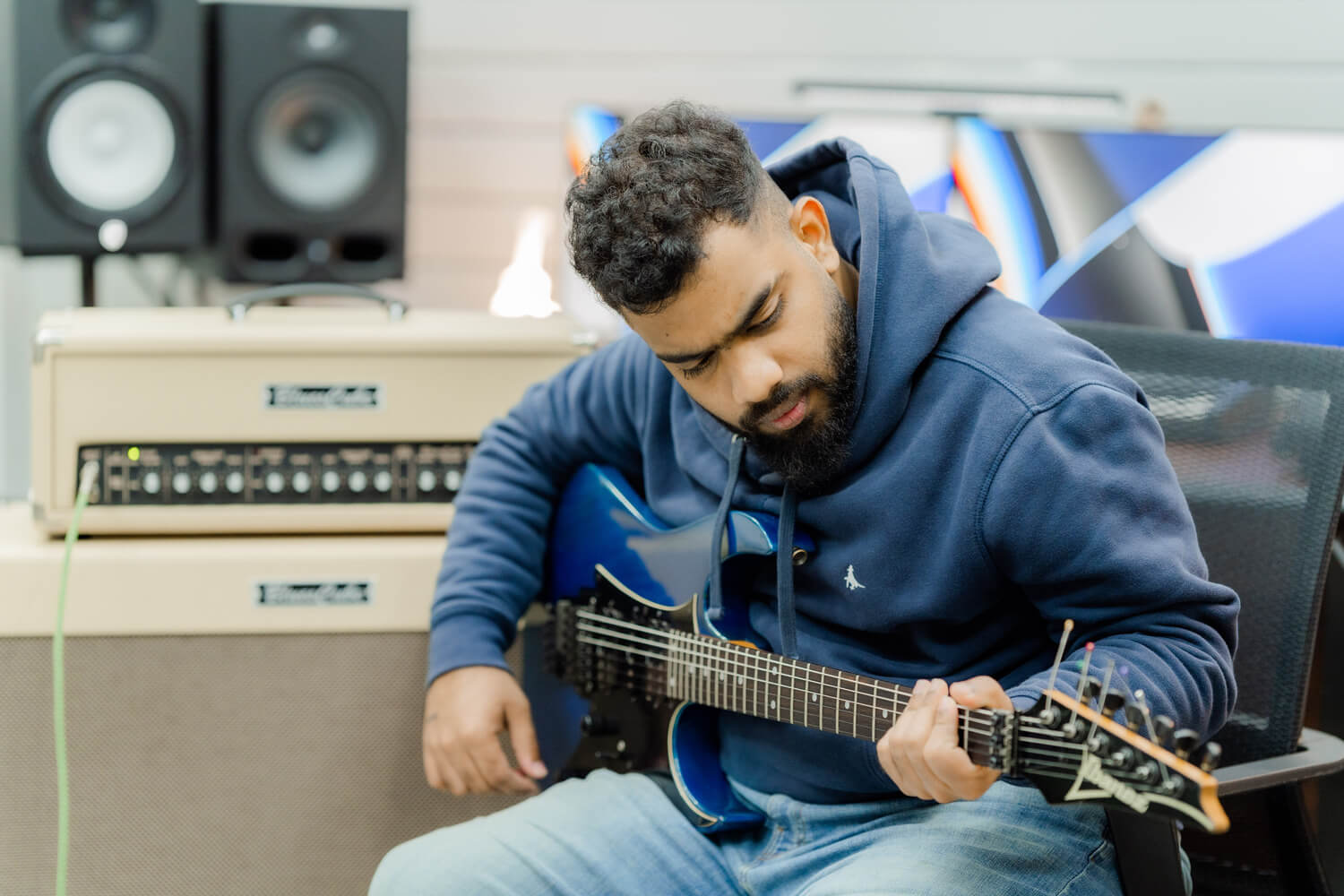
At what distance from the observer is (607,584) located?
4.01 ft

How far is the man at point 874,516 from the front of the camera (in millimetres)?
847

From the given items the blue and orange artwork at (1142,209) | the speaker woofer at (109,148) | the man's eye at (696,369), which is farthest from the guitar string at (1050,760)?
the speaker woofer at (109,148)

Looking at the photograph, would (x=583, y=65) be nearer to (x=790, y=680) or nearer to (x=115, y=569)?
(x=115, y=569)

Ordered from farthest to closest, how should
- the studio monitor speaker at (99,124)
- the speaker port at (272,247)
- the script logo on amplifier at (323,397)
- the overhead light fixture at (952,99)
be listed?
the overhead light fixture at (952,99) → the speaker port at (272,247) → the studio monitor speaker at (99,124) → the script logo on amplifier at (323,397)

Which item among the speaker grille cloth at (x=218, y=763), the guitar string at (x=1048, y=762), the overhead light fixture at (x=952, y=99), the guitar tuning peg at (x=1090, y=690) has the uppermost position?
the overhead light fixture at (x=952, y=99)

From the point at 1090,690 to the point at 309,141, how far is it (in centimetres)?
146

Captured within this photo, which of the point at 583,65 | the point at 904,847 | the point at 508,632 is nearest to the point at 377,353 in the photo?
the point at 508,632

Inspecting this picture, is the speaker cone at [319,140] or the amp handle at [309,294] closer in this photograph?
the amp handle at [309,294]

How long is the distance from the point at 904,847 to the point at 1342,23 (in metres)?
1.92

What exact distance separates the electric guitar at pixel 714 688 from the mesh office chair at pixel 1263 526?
0.90 ft

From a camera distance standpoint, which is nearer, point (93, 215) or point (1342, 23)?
point (93, 215)

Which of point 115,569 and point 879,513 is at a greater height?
point 879,513

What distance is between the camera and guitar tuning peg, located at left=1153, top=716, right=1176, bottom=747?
2.19ft

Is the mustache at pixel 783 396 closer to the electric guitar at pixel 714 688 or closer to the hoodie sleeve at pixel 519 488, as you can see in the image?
the electric guitar at pixel 714 688
